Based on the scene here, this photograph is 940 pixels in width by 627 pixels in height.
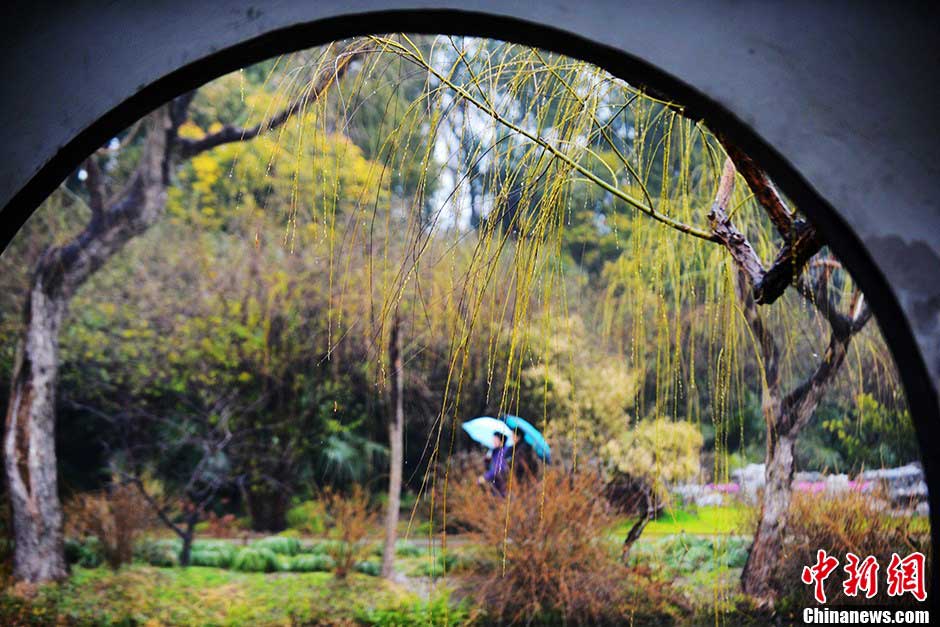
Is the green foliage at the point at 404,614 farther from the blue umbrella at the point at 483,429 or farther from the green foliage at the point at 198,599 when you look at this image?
the blue umbrella at the point at 483,429

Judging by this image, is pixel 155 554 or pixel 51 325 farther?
pixel 155 554

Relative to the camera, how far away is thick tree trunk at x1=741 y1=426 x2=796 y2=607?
3.98m

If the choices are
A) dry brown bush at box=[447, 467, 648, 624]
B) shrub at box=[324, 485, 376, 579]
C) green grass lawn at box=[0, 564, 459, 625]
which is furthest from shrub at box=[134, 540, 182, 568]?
dry brown bush at box=[447, 467, 648, 624]

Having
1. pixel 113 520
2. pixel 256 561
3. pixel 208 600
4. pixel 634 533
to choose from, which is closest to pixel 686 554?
pixel 634 533

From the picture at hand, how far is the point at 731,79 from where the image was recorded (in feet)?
2.01

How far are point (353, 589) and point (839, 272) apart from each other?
3341 mm

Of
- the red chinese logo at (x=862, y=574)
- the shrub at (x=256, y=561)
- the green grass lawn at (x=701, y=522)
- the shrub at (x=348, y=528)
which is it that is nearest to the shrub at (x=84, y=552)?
the shrub at (x=256, y=561)

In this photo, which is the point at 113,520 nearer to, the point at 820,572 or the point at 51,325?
the point at 51,325

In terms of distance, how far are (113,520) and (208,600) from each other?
76 cm

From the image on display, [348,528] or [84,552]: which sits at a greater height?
[348,528]

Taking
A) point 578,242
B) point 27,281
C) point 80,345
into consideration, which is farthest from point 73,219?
point 578,242

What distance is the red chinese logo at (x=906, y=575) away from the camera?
3736 millimetres

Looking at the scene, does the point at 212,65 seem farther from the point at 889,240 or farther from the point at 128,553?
the point at 128,553

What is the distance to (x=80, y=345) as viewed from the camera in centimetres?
479
